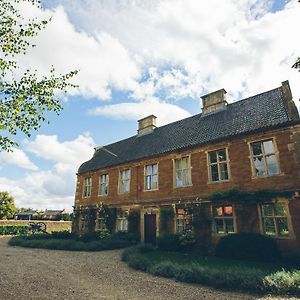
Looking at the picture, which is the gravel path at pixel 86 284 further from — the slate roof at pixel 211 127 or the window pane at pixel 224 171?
the slate roof at pixel 211 127

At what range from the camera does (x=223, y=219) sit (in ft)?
46.1

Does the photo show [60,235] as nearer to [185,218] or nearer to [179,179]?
[185,218]

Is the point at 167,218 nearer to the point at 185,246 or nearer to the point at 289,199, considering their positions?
the point at 185,246

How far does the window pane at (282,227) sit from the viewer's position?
38.8 feet

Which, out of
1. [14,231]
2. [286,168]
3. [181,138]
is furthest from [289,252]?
[14,231]

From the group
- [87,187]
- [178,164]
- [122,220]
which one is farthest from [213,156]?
[87,187]

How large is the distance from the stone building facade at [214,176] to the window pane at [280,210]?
5 cm

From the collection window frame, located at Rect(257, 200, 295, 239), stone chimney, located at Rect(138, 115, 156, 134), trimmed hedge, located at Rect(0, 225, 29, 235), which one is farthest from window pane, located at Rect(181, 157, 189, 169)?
trimmed hedge, located at Rect(0, 225, 29, 235)

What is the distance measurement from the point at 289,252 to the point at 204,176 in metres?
6.04

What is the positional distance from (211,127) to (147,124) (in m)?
8.36

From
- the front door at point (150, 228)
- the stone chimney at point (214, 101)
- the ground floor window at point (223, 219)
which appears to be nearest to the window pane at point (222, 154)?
the ground floor window at point (223, 219)

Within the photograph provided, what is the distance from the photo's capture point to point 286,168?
483 inches

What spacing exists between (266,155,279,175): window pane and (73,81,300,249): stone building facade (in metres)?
0.05

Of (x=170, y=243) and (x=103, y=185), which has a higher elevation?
(x=103, y=185)
